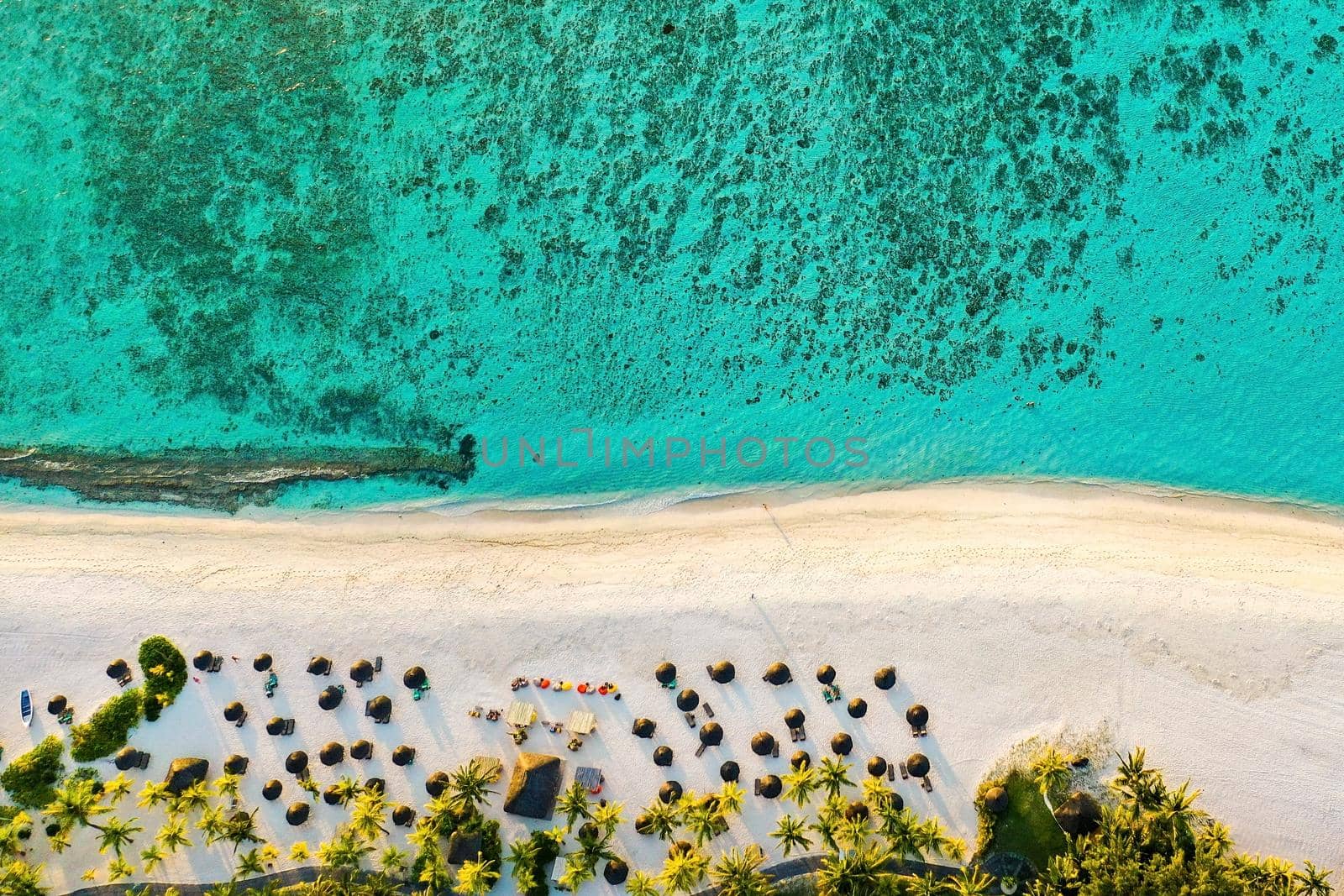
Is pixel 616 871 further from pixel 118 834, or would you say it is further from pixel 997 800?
pixel 118 834

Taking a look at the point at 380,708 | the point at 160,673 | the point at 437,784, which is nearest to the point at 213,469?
the point at 160,673

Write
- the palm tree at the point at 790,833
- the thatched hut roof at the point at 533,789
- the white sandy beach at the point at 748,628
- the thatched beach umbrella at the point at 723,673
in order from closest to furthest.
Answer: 1. the palm tree at the point at 790,833
2. the thatched hut roof at the point at 533,789
3. the white sandy beach at the point at 748,628
4. the thatched beach umbrella at the point at 723,673

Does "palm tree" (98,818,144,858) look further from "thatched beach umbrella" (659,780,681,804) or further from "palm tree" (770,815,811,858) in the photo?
"palm tree" (770,815,811,858)

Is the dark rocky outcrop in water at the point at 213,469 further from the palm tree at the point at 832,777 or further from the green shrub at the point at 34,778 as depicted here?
the palm tree at the point at 832,777

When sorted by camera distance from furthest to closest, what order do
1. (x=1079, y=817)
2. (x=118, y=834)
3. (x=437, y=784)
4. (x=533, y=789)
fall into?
(x=437, y=784) < (x=533, y=789) < (x=118, y=834) < (x=1079, y=817)

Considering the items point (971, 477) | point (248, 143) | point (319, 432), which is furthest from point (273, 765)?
point (971, 477)

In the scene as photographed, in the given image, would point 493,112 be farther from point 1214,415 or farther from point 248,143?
point 1214,415

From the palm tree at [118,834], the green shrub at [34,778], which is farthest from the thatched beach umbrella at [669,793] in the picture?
the green shrub at [34,778]
